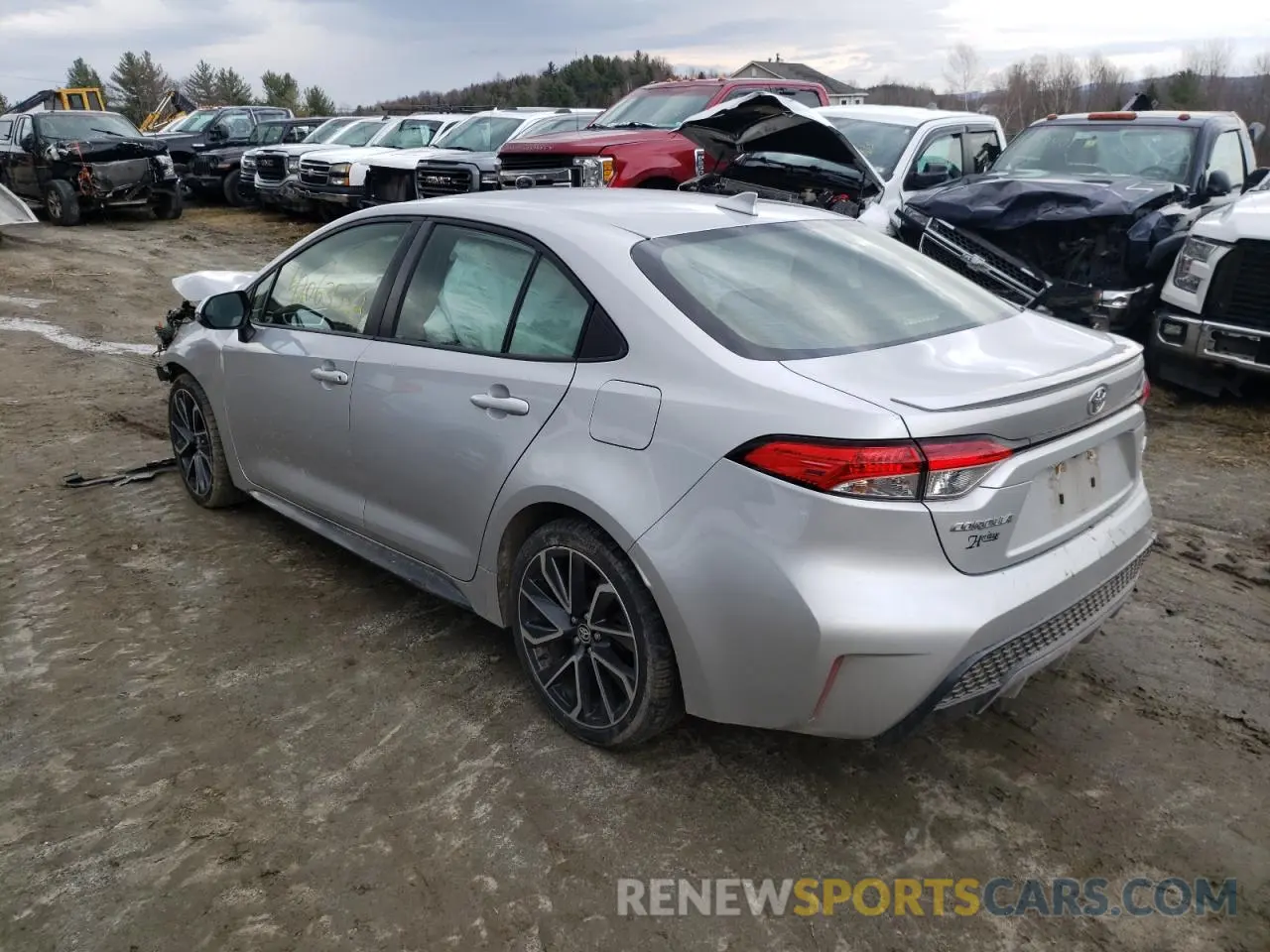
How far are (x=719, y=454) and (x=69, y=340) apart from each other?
28.1ft

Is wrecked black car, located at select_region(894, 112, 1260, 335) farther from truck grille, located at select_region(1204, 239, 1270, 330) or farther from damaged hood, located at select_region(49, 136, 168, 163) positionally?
damaged hood, located at select_region(49, 136, 168, 163)

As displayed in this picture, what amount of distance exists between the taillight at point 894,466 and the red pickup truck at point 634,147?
24.8ft

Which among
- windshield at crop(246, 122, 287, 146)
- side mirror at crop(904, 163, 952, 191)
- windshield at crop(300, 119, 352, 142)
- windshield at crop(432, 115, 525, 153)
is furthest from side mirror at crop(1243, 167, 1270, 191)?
windshield at crop(246, 122, 287, 146)

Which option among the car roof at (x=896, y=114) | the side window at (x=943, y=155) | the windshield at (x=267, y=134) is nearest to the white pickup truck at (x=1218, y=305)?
the side window at (x=943, y=155)

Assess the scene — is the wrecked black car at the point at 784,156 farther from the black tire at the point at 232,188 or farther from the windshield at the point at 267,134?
the windshield at the point at 267,134

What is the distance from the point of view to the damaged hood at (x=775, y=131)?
7445 mm

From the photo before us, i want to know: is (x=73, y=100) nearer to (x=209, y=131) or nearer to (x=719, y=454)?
(x=209, y=131)

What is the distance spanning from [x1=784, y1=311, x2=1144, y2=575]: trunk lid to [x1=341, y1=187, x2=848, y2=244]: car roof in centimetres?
88

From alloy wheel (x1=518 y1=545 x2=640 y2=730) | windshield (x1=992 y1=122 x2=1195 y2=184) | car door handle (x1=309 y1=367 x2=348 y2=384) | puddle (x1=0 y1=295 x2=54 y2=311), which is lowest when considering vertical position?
alloy wheel (x1=518 y1=545 x2=640 y2=730)

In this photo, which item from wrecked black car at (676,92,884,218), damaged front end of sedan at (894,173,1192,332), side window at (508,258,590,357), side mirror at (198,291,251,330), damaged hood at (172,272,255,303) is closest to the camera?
side window at (508,258,590,357)

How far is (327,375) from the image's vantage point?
3877mm

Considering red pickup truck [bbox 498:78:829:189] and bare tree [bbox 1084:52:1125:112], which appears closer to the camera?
red pickup truck [bbox 498:78:829:189]

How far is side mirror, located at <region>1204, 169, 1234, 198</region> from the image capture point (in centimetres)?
772

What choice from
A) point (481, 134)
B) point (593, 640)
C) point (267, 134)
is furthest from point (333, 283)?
point (267, 134)
